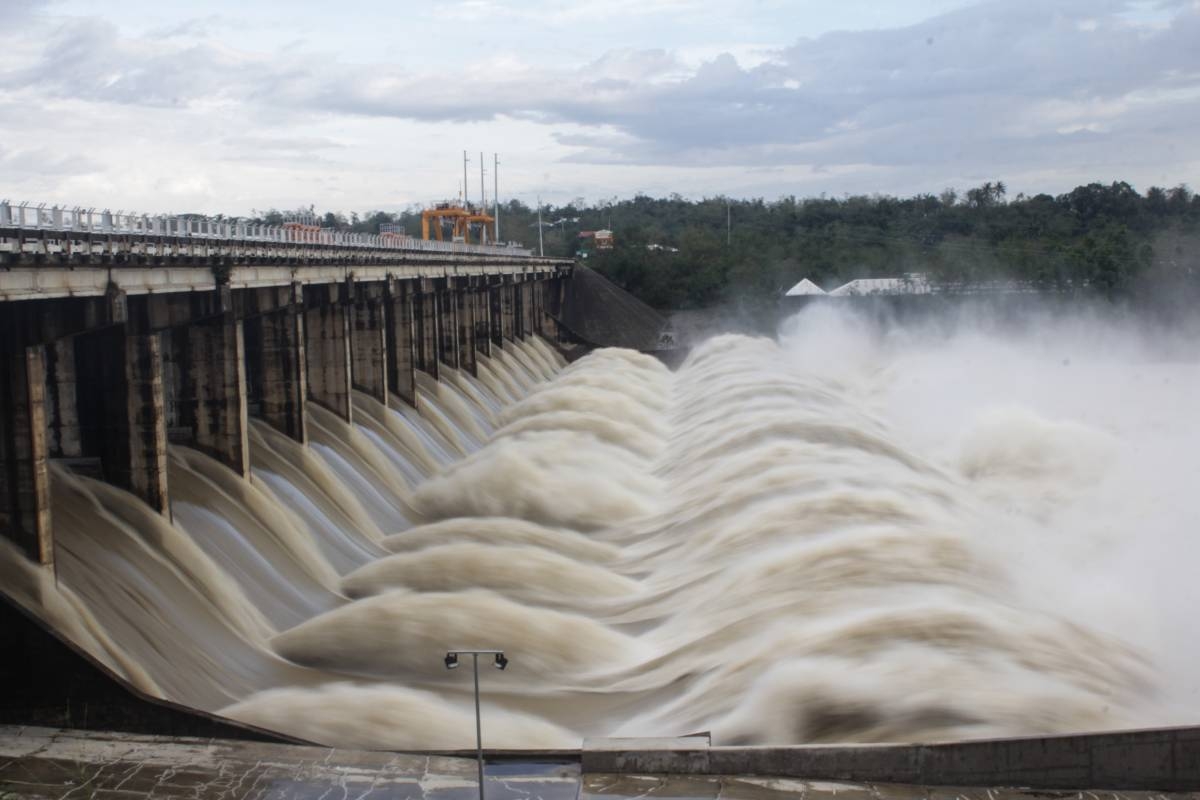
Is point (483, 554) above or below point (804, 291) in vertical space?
below

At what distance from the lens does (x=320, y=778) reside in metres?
13.8

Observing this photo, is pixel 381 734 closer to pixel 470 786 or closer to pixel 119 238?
pixel 470 786

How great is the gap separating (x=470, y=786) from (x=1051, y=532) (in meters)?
18.7

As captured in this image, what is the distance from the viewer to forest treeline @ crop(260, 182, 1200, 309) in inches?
3748

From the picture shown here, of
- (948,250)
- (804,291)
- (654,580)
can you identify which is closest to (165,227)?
(654,580)

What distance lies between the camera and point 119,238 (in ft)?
70.5

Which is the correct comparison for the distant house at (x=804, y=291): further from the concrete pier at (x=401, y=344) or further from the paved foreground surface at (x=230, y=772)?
the paved foreground surface at (x=230, y=772)

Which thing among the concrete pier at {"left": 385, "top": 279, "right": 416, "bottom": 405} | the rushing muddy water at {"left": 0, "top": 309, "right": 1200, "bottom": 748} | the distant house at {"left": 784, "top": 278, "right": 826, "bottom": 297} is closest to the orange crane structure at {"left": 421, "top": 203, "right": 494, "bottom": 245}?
the distant house at {"left": 784, "top": 278, "right": 826, "bottom": 297}

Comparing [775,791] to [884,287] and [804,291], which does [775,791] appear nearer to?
[804,291]

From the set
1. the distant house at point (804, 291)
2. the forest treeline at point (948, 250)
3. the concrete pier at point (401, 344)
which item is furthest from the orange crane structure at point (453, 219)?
the concrete pier at point (401, 344)

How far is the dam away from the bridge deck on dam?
271 mm

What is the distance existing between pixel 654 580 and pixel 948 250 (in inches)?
3758

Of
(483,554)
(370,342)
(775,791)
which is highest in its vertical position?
(370,342)

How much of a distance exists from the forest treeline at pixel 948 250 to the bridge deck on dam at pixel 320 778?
268ft
